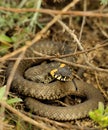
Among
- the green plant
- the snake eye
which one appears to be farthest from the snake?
the green plant

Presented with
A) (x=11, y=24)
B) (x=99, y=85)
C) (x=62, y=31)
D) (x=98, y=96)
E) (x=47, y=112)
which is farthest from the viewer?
(x=62, y=31)

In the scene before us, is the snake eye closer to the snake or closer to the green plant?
the snake

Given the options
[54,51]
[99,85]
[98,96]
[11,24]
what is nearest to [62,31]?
[54,51]

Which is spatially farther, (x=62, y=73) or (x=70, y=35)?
(x=70, y=35)

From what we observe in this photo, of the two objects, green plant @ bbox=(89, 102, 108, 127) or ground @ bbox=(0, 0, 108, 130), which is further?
ground @ bbox=(0, 0, 108, 130)

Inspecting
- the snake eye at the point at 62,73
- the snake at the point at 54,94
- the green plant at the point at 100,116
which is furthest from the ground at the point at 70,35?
the green plant at the point at 100,116

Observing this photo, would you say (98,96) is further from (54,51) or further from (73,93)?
(54,51)

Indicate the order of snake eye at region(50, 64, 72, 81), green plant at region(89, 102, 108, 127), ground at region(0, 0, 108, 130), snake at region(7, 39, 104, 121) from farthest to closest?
ground at region(0, 0, 108, 130)
snake eye at region(50, 64, 72, 81)
snake at region(7, 39, 104, 121)
green plant at region(89, 102, 108, 127)

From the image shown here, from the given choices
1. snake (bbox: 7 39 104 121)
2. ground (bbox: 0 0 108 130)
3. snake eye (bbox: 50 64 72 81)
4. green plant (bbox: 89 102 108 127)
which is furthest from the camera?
ground (bbox: 0 0 108 130)

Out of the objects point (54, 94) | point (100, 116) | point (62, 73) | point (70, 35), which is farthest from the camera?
point (70, 35)

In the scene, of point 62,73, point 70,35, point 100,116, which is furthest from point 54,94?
point 70,35

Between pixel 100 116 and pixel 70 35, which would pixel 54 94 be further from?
pixel 70 35
